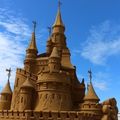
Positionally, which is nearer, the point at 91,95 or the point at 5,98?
the point at 91,95

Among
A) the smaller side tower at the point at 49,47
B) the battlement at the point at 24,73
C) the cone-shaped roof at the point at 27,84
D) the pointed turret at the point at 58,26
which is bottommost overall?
the cone-shaped roof at the point at 27,84

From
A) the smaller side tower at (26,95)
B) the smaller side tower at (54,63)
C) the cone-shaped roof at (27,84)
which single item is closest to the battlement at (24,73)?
the cone-shaped roof at (27,84)

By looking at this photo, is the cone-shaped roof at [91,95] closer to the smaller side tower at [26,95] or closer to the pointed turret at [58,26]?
the smaller side tower at [26,95]

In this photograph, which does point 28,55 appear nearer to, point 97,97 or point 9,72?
point 9,72

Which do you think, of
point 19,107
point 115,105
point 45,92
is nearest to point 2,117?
point 19,107

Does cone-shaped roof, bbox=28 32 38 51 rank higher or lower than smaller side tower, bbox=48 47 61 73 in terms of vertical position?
higher

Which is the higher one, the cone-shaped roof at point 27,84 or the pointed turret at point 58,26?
the pointed turret at point 58,26

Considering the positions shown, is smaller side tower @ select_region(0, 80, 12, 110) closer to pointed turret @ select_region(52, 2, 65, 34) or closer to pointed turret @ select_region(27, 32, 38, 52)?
pointed turret @ select_region(27, 32, 38, 52)

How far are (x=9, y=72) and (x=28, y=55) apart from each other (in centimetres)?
674

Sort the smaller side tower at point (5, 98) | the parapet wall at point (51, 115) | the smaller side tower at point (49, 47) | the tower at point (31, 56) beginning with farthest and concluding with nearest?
the smaller side tower at point (49, 47), the smaller side tower at point (5, 98), the tower at point (31, 56), the parapet wall at point (51, 115)

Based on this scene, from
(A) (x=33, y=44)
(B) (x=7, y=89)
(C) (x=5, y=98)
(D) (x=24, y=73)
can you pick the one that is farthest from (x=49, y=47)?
(C) (x=5, y=98)

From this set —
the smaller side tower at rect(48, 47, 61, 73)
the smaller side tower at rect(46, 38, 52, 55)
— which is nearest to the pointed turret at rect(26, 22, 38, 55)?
the smaller side tower at rect(46, 38, 52, 55)

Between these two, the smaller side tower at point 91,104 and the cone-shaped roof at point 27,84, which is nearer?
the smaller side tower at point 91,104

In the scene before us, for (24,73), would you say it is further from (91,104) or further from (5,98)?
(91,104)
